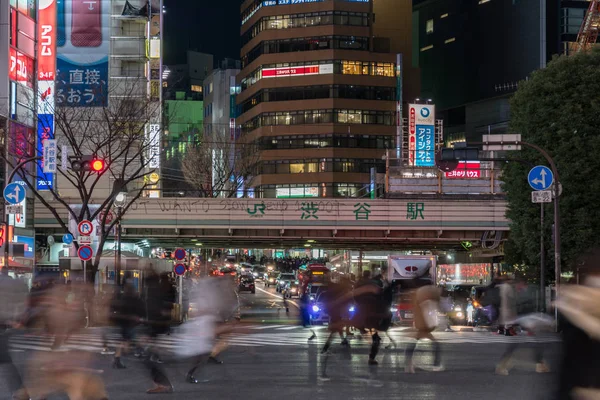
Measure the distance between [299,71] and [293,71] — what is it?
656 mm

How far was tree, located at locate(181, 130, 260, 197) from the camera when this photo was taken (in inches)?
3010

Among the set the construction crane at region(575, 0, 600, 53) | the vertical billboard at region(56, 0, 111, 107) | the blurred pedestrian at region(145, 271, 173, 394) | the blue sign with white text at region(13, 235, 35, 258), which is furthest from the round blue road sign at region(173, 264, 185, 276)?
the construction crane at region(575, 0, 600, 53)

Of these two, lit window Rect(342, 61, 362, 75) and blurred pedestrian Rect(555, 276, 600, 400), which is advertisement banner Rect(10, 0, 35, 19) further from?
lit window Rect(342, 61, 362, 75)

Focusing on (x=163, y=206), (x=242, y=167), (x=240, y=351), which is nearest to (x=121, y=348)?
(x=240, y=351)

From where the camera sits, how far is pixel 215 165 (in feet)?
261

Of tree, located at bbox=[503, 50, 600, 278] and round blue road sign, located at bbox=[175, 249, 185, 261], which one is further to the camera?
tree, located at bbox=[503, 50, 600, 278]

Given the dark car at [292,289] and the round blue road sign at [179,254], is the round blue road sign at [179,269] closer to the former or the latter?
the round blue road sign at [179,254]

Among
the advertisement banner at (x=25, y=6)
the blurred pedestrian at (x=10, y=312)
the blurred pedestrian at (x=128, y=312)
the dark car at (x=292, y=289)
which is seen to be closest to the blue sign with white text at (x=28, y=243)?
the advertisement banner at (x=25, y=6)

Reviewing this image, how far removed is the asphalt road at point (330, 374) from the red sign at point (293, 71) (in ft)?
266

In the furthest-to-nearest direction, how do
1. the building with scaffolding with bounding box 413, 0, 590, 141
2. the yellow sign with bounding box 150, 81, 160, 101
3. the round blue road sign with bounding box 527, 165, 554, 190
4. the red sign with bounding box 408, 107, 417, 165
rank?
the building with scaffolding with bounding box 413, 0, 590, 141
the red sign with bounding box 408, 107, 417, 165
the yellow sign with bounding box 150, 81, 160, 101
the round blue road sign with bounding box 527, 165, 554, 190

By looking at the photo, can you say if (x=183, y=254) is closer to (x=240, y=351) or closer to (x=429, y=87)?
(x=240, y=351)

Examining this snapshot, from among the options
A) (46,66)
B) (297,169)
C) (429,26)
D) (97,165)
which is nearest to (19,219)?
(46,66)

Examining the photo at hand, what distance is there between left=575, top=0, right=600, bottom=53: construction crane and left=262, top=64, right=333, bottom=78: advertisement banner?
25891 mm

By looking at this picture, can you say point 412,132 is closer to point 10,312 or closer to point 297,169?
point 297,169
